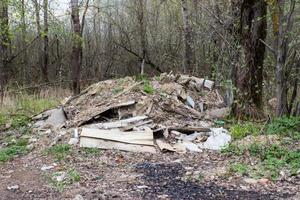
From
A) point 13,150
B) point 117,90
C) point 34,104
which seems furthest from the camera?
point 34,104

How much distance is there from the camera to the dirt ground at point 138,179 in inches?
169

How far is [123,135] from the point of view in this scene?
621 cm

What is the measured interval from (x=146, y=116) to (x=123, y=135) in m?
0.87

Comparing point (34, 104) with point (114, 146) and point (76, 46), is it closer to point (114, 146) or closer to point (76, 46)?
point (76, 46)

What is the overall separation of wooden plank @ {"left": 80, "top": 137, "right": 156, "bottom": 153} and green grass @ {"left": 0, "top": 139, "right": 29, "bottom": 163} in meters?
0.99

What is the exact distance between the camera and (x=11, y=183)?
4.96 metres

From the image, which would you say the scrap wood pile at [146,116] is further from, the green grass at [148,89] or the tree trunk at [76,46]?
the tree trunk at [76,46]

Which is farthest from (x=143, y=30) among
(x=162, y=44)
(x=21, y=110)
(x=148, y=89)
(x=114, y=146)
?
(x=114, y=146)

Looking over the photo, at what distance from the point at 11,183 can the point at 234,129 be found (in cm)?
351

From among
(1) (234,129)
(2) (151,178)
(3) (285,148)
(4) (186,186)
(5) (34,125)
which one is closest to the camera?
(4) (186,186)

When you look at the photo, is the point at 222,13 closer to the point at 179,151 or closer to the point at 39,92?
the point at 179,151

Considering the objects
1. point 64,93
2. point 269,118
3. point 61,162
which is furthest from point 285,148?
point 64,93

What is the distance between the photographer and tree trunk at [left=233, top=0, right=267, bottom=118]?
7.19 m

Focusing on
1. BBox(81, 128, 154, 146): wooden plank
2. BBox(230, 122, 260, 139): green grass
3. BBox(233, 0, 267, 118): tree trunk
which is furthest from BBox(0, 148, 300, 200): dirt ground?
BBox(233, 0, 267, 118): tree trunk
